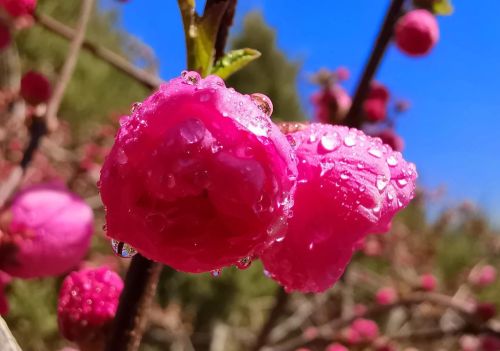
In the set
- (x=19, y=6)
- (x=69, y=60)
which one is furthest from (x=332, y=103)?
(x=19, y=6)

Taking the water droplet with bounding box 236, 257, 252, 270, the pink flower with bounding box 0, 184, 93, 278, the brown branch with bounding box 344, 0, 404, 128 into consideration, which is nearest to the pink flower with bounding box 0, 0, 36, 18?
the pink flower with bounding box 0, 184, 93, 278

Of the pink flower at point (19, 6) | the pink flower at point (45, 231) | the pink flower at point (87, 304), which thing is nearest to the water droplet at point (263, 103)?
the pink flower at point (87, 304)

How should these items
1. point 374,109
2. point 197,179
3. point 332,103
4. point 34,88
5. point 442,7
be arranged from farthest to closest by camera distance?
point 332,103 < point 374,109 < point 34,88 < point 442,7 < point 197,179

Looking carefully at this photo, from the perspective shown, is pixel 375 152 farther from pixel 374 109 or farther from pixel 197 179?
pixel 374 109

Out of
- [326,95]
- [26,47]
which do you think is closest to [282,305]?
[326,95]

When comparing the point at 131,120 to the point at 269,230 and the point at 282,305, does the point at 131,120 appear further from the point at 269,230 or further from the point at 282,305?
the point at 282,305

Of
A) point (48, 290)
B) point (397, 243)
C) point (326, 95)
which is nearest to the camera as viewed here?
point (326, 95)

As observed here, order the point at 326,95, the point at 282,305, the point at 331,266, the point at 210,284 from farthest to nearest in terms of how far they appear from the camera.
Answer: the point at 210,284
the point at 326,95
the point at 282,305
the point at 331,266
